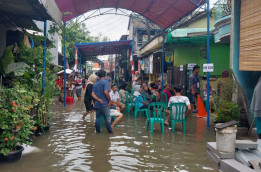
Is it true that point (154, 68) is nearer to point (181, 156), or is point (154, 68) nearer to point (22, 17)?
point (22, 17)

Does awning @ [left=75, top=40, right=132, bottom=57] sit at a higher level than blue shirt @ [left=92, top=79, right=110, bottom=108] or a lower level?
higher

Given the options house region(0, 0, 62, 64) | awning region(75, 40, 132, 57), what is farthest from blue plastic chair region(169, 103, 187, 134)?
awning region(75, 40, 132, 57)

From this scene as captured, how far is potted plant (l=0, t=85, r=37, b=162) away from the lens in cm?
491

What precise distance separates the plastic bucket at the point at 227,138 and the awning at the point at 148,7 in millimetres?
7264

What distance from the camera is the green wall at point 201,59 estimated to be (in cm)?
1395

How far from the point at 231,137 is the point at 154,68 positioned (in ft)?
48.9

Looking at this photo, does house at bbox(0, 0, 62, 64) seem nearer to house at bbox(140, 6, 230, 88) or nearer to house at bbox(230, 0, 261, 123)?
house at bbox(230, 0, 261, 123)

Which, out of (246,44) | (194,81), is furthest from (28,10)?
(194,81)

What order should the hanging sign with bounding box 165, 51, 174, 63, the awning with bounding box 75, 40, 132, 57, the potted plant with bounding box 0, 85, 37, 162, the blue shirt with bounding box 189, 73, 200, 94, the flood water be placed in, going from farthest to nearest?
the awning with bounding box 75, 40, 132, 57, the hanging sign with bounding box 165, 51, 174, 63, the blue shirt with bounding box 189, 73, 200, 94, the flood water, the potted plant with bounding box 0, 85, 37, 162

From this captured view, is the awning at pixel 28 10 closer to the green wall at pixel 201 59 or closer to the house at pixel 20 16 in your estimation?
the house at pixel 20 16

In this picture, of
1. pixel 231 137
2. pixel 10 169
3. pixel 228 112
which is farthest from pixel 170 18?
pixel 10 169

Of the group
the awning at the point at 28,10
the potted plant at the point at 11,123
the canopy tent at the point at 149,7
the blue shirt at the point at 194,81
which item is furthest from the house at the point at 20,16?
the blue shirt at the point at 194,81

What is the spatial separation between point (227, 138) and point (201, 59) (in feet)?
33.3

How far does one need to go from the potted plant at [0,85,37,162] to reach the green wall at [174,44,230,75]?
10700 mm
